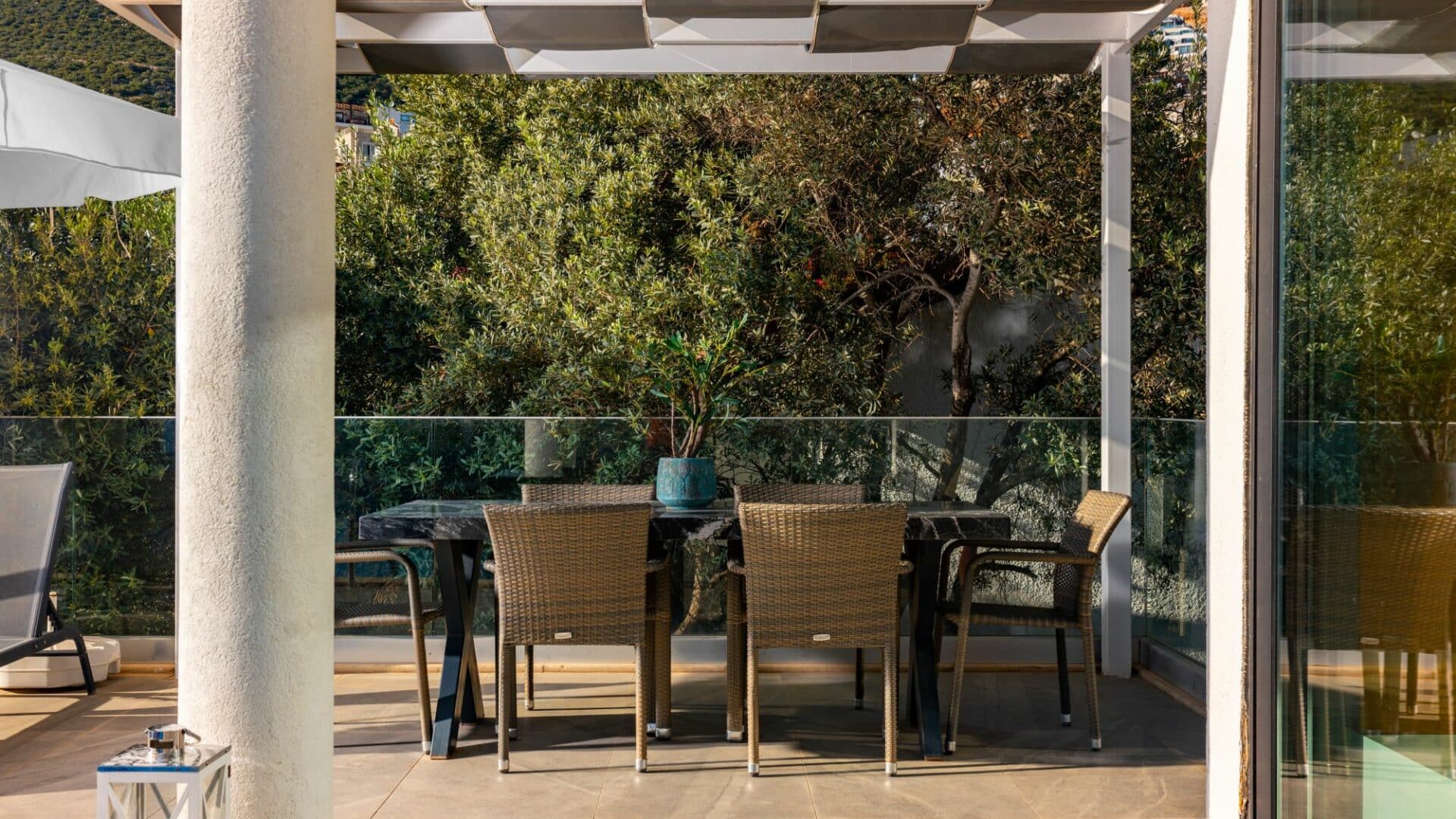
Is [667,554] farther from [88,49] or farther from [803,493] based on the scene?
[88,49]

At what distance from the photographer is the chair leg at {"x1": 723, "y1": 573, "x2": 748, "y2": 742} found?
4668 mm

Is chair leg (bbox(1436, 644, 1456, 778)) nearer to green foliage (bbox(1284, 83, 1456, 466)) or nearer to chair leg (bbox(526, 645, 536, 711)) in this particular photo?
green foliage (bbox(1284, 83, 1456, 466))

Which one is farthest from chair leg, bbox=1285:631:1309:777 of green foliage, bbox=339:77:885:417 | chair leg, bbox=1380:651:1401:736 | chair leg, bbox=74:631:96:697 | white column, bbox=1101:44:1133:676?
green foliage, bbox=339:77:885:417

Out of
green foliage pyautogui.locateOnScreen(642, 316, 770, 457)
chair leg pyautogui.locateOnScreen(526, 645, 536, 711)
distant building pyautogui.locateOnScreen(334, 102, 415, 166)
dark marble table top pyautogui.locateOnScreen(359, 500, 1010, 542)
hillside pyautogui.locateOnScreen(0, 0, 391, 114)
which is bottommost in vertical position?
chair leg pyautogui.locateOnScreen(526, 645, 536, 711)

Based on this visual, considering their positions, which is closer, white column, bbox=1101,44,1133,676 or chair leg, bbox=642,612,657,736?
chair leg, bbox=642,612,657,736

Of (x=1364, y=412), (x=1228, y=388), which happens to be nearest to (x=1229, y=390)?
(x=1228, y=388)

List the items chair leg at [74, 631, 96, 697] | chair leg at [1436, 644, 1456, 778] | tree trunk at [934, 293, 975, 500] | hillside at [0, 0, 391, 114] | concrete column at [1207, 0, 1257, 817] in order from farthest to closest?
1. hillside at [0, 0, 391, 114]
2. tree trunk at [934, 293, 975, 500]
3. chair leg at [74, 631, 96, 697]
4. concrete column at [1207, 0, 1257, 817]
5. chair leg at [1436, 644, 1456, 778]

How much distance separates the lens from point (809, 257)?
8.05m

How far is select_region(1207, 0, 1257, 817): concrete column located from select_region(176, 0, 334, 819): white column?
2371 mm

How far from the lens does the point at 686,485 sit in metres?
5.08

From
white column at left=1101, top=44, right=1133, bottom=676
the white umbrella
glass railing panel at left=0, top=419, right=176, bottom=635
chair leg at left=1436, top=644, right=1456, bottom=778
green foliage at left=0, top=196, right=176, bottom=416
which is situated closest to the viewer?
chair leg at left=1436, top=644, right=1456, bottom=778

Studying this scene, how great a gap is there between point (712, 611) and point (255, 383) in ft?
12.3

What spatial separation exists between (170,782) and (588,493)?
299cm

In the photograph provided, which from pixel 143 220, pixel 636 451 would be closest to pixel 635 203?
pixel 636 451
